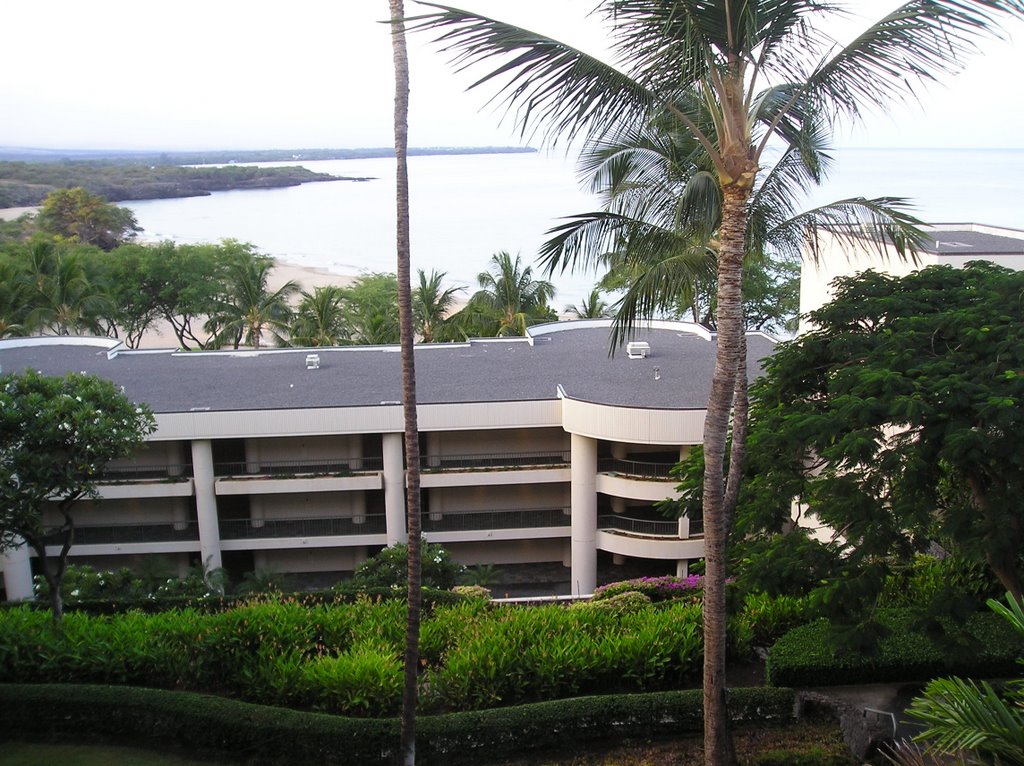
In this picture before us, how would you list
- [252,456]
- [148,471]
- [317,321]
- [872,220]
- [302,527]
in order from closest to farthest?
[872,220], [302,527], [148,471], [252,456], [317,321]

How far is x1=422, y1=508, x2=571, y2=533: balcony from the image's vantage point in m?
30.0

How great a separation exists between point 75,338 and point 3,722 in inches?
998

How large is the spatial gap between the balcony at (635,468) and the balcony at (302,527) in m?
7.15

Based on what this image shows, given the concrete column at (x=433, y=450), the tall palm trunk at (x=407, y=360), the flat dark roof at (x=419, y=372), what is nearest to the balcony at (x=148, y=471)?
the flat dark roof at (x=419, y=372)

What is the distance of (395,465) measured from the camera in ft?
92.5

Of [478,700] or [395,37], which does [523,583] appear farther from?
[395,37]

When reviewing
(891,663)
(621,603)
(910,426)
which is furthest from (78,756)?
(910,426)

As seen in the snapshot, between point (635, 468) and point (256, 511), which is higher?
point (635, 468)

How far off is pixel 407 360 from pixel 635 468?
17.0m

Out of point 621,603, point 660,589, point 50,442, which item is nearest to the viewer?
point 50,442

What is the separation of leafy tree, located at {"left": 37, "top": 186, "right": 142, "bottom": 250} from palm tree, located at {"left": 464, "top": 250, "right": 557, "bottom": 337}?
46.4 metres

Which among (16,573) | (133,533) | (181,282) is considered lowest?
(16,573)

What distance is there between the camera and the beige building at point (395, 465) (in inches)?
1082

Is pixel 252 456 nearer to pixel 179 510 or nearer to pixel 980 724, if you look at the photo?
pixel 179 510
